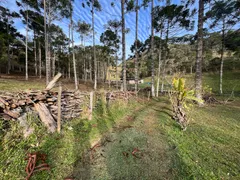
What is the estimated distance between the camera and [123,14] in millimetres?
9617

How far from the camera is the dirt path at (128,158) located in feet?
7.25

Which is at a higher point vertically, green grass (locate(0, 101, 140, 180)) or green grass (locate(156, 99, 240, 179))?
green grass (locate(0, 101, 140, 180))

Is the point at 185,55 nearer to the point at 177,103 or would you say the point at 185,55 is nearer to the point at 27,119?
the point at 177,103

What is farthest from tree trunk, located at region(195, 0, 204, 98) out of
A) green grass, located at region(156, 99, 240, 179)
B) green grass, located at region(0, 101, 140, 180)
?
green grass, located at region(0, 101, 140, 180)

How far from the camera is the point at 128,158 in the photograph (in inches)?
105

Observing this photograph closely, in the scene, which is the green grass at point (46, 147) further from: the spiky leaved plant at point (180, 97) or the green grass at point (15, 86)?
the green grass at point (15, 86)

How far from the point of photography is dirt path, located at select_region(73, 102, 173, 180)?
7.25 feet

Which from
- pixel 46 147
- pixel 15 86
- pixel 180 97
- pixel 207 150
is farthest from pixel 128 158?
pixel 15 86

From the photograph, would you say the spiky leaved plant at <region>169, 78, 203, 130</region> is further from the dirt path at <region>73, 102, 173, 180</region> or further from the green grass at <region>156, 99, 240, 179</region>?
the dirt path at <region>73, 102, 173, 180</region>

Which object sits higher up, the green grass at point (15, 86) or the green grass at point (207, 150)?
the green grass at point (15, 86)

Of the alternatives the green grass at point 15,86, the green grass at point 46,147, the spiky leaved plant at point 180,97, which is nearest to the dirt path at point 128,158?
the green grass at point 46,147

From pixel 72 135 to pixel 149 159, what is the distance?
2.22 m

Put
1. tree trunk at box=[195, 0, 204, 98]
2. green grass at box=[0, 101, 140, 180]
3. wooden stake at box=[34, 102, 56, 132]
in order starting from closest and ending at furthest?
green grass at box=[0, 101, 140, 180]
wooden stake at box=[34, 102, 56, 132]
tree trunk at box=[195, 0, 204, 98]

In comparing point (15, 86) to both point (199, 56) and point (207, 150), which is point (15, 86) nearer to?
point (207, 150)
